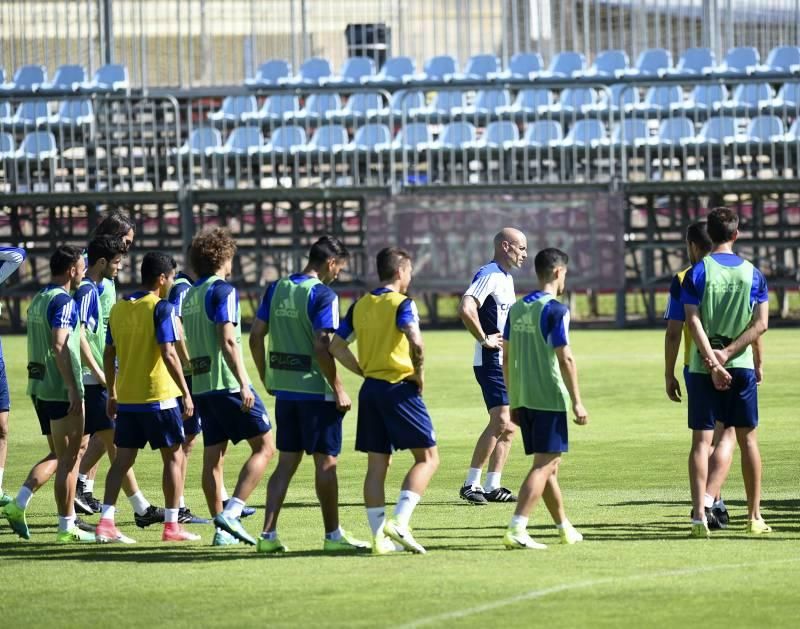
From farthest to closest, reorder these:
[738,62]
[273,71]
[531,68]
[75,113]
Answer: [273,71]
[531,68]
[738,62]
[75,113]

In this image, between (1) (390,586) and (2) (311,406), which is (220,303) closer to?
(2) (311,406)

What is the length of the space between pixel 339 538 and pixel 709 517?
222 centimetres

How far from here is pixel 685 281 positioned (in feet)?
30.0

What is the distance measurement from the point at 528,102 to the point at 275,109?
4568 millimetres

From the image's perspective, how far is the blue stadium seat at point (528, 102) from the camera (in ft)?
89.8

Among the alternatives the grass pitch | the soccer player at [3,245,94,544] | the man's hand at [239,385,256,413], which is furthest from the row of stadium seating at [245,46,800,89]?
the man's hand at [239,385,256,413]

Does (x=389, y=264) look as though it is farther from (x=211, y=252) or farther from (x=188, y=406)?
(x=188, y=406)

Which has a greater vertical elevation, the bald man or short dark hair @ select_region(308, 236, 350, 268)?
short dark hair @ select_region(308, 236, 350, 268)

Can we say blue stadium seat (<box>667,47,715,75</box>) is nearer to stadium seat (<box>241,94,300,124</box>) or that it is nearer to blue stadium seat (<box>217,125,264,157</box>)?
stadium seat (<box>241,94,300,124</box>)

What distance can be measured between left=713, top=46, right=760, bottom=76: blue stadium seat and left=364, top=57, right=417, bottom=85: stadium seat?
5.74 m

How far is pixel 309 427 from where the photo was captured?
8562 millimetres

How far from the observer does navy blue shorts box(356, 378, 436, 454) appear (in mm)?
8438

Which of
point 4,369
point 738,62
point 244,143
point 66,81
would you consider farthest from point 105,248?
point 66,81

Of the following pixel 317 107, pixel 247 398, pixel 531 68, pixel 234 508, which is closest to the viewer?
pixel 234 508
